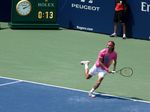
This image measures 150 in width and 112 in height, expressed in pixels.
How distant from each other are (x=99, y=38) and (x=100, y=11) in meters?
1.41

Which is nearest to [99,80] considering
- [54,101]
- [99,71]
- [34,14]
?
[99,71]

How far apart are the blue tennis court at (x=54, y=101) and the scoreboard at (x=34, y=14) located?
867 cm

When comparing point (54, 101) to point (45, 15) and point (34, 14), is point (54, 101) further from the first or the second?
point (45, 15)

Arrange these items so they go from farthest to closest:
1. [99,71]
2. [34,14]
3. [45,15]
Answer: [45,15]
[34,14]
[99,71]

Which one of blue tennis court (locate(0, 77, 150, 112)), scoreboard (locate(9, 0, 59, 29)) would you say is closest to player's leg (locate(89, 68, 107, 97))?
blue tennis court (locate(0, 77, 150, 112))

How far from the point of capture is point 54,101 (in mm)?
13336

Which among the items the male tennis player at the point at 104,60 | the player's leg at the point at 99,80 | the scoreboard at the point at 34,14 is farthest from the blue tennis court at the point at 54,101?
the scoreboard at the point at 34,14

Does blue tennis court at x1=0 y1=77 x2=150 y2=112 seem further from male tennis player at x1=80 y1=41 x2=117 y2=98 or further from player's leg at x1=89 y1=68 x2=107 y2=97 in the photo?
male tennis player at x1=80 y1=41 x2=117 y2=98

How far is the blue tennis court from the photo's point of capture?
12.8m

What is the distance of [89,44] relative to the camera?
68.9 ft

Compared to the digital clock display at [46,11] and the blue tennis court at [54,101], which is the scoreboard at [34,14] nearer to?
the digital clock display at [46,11]

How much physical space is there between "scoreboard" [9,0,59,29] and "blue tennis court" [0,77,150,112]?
867 cm

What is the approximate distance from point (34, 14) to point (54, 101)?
34.7ft

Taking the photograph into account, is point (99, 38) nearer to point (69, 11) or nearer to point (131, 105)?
point (69, 11)
